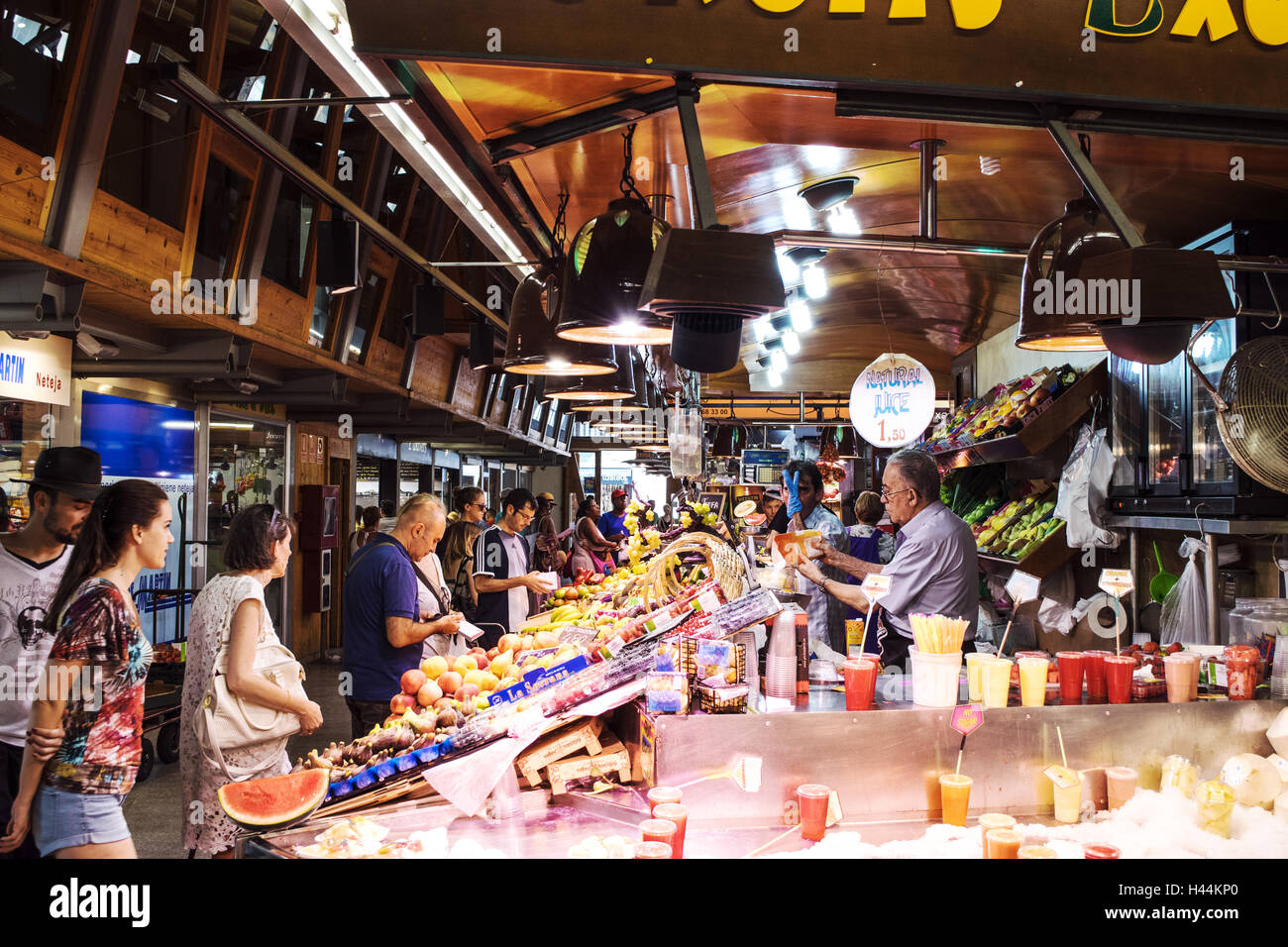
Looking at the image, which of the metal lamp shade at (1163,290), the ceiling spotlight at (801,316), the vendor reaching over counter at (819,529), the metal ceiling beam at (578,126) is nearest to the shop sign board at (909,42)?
the metal ceiling beam at (578,126)

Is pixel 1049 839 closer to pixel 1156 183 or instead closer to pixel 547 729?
pixel 547 729

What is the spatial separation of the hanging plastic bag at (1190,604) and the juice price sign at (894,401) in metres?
1.84

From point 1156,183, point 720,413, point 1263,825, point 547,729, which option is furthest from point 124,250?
Result: point 720,413

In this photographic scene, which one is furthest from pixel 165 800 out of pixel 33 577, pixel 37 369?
pixel 37 369

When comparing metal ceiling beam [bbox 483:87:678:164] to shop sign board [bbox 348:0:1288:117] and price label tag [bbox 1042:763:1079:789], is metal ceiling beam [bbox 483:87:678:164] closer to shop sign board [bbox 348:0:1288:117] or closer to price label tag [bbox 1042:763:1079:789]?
shop sign board [bbox 348:0:1288:117]

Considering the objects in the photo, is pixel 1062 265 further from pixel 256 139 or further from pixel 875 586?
pixel 256 139

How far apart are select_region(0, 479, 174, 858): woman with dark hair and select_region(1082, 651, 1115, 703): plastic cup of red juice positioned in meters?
3.08

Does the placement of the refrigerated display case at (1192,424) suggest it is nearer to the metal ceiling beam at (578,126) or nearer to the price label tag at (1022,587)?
the price label tag at (1022,587)

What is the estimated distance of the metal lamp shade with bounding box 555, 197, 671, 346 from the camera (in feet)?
9.77

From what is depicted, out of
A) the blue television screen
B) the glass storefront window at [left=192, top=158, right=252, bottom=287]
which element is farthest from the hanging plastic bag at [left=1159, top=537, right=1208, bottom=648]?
the blue television screen

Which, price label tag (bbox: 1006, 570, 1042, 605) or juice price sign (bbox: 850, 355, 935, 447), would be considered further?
juice price sign (bbox: 850, 355, 935, 447)

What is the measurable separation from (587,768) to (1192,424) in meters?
3.60

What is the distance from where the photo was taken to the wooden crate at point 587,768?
269cm
